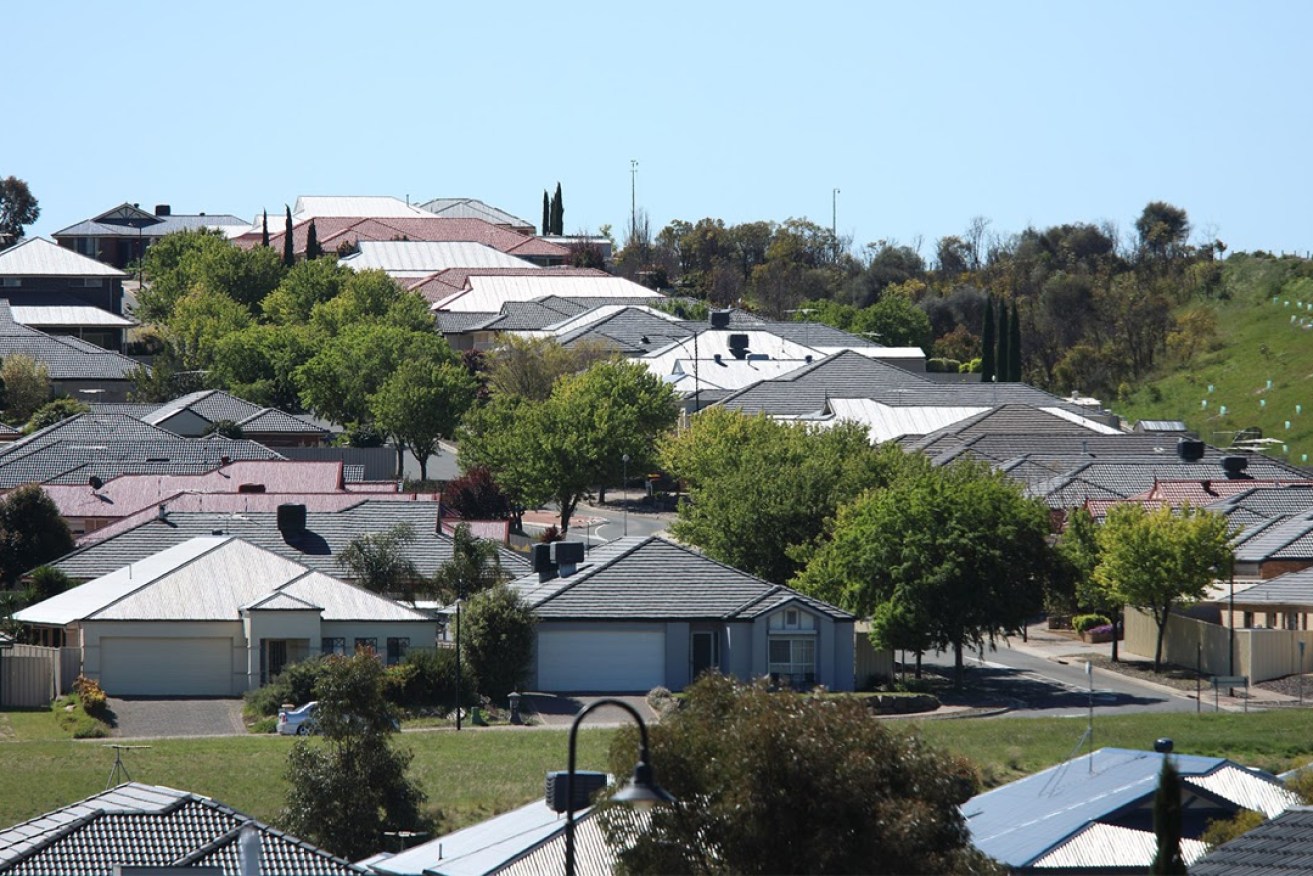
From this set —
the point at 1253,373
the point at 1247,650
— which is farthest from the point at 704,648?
the point at 1253,373

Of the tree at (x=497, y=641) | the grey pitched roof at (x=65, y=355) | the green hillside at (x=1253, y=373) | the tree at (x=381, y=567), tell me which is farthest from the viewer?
the grey pitched roof at (x=65, y=355)

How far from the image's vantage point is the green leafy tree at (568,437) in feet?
305

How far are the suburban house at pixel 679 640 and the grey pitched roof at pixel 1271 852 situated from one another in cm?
3645

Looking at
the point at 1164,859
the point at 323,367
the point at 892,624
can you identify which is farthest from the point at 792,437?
the point at 1164,859

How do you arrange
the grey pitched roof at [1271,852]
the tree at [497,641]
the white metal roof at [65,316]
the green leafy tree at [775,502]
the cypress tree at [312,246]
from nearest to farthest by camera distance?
the grey pitched roof at [1271,852], the tree at [497,641], the green leafy tree at [775,502], the white metal roof at [65,316], the cypress tree at [312,246]

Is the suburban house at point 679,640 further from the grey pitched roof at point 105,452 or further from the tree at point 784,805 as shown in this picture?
the tree at point 784,805

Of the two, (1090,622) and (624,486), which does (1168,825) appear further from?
(624,486)

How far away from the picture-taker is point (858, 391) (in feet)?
371

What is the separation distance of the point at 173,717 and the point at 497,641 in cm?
787

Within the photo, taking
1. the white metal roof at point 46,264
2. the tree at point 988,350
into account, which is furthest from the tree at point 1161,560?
the white metal roof at point 46,264

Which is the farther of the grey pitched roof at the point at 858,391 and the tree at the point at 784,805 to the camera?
the grey pitched roof at the point at 858,391

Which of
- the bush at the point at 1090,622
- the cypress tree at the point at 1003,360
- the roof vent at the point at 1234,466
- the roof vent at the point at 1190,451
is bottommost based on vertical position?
the bush at the point at 1090,622

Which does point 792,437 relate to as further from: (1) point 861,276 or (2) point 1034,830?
(1) point 861,276

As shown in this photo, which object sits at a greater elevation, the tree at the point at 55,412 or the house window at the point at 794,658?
the tree at the point at 55,412
